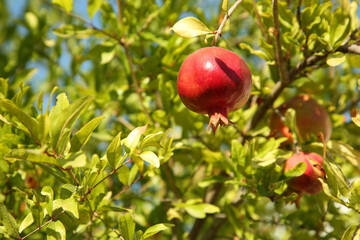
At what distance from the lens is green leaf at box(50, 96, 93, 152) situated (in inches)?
31.1

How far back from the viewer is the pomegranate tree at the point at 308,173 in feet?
3.69

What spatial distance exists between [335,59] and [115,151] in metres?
0.69

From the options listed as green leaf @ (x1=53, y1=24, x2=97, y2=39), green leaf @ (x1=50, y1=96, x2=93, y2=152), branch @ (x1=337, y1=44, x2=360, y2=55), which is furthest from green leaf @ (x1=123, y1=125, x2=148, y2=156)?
green leaf @ (x1=53, y1=24, x2=97, y2=39)

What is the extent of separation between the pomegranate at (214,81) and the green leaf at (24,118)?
0.33 m

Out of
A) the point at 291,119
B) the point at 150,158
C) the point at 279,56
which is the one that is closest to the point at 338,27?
the point at 279,56

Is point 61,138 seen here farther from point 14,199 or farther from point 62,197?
point 14,199

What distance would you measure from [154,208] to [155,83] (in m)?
0.52

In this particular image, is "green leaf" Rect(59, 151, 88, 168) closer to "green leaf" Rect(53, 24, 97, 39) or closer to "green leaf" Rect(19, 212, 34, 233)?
"green leaf" Rect(19, 212, 34, 233)

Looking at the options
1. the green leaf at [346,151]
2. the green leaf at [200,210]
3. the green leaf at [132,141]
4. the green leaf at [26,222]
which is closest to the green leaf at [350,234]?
the green leaf at [346,151]

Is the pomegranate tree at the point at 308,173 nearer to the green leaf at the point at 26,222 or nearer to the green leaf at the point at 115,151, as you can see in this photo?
the green leaf at the point at 115,151

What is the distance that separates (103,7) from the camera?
1.66m

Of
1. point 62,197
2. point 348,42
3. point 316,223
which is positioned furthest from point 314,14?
point 62,197

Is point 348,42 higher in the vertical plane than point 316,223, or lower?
higher

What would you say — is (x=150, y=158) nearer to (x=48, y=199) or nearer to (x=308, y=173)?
(x=48, y=199)
